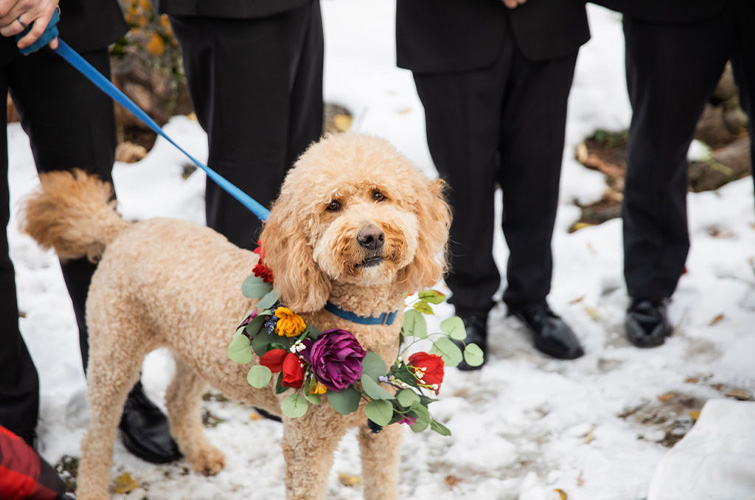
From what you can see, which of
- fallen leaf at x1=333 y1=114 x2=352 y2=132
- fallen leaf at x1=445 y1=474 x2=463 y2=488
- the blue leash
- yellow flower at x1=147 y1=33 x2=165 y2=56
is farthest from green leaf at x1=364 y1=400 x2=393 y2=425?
yellow flower at x1=147 y1=33 x2=165 y2=56

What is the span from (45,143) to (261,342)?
3.53ft

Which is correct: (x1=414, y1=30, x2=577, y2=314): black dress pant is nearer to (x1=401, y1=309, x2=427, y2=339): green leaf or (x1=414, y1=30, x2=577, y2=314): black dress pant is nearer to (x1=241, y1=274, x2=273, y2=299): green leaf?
(x1=401, y1=309, x2=427, y2=339): green leaf

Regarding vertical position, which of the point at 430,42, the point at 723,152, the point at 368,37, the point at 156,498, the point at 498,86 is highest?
the point at 430,42

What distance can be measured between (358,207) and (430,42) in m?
1.26

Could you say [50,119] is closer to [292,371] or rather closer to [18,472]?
[292,371]

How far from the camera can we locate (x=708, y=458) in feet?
6.75

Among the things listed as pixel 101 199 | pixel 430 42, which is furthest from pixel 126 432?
pixel 430 42

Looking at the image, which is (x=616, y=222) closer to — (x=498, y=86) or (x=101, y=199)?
(x=498, y=86)

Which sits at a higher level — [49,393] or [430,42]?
[430,42]

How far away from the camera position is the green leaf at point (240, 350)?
64.7 inches

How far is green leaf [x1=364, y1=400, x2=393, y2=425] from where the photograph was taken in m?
1.63

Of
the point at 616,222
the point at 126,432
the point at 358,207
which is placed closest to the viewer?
the point at 358,207

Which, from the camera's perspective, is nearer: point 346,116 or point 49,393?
point 49,393

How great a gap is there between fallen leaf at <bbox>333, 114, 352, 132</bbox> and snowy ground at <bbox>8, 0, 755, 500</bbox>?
1.72 ft
